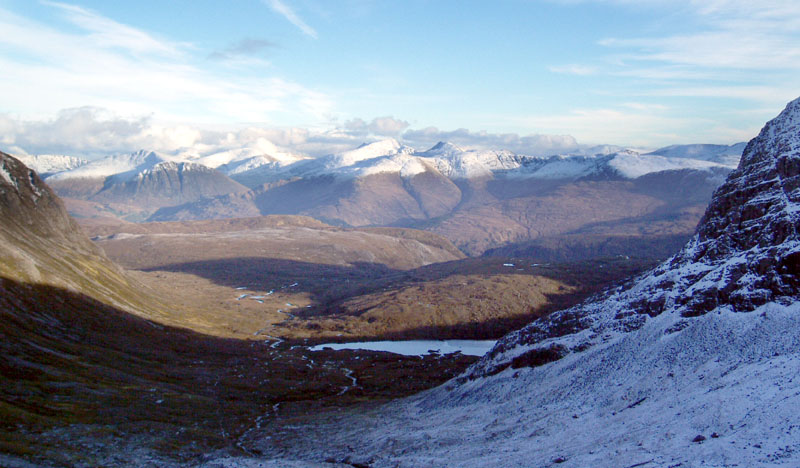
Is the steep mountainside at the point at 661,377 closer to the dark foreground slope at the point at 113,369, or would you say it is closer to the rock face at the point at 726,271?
the rock face at the point at 726,271

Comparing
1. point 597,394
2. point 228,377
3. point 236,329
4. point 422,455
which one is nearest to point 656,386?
point 597,394

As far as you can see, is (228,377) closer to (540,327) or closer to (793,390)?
(540,327)

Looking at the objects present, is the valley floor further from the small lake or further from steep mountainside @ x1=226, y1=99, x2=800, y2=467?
the small lake

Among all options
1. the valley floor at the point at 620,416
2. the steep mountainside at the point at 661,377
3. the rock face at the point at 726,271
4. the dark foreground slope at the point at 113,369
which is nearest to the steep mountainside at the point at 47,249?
the dark foreground slope at the point at 113,369

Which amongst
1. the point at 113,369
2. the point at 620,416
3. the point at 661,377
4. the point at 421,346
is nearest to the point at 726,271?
the point at 661,377

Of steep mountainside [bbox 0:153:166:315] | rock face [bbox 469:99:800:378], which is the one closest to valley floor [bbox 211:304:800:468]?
rock face [bbox 469:99:800:378]

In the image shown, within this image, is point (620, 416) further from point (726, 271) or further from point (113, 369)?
point (113, 369)

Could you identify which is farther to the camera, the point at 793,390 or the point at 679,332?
the point at 679,332
